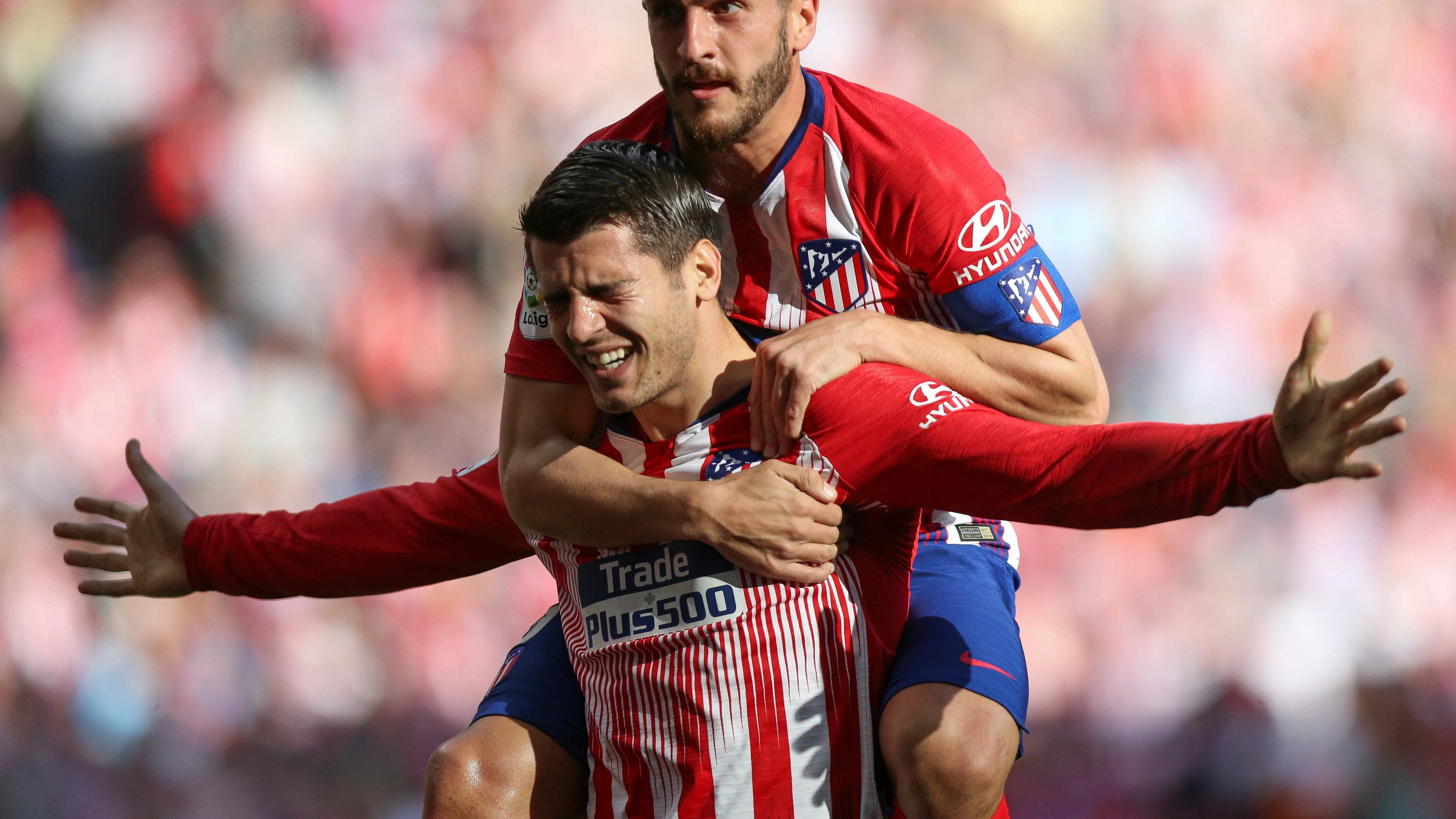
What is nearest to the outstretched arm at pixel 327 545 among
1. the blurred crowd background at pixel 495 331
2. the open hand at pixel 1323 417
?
the blurred crowd background at pixel 495 331

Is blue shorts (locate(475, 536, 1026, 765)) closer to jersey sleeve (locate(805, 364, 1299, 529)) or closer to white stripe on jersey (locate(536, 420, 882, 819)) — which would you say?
white stripe on jersey (locate(536, 420, 882, 819))

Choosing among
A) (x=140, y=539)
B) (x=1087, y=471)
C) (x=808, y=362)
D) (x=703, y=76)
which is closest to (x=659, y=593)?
(x=808, y=362)

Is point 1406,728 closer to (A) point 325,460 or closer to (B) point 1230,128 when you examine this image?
(B) point 1230,128

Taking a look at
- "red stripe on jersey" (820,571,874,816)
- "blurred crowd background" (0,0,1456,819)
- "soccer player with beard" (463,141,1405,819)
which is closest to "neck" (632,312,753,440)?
"soccer player with beard" (463,141,1405,819)

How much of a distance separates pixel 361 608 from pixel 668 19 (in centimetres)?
228

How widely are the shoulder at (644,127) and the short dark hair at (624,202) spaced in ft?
0.92

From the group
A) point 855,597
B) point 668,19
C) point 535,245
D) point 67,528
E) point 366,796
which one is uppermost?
point 668,19

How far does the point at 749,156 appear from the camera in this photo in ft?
8.63

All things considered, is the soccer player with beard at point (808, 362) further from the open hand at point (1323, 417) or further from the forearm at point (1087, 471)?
the open hand at point (1323, 417)

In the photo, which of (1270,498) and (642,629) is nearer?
(642,629)

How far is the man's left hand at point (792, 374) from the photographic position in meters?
2.19

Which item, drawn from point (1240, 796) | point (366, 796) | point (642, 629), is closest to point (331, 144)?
point (366, 796)

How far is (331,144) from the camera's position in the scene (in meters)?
4.25

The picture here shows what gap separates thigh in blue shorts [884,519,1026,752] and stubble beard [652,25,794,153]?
89cm
